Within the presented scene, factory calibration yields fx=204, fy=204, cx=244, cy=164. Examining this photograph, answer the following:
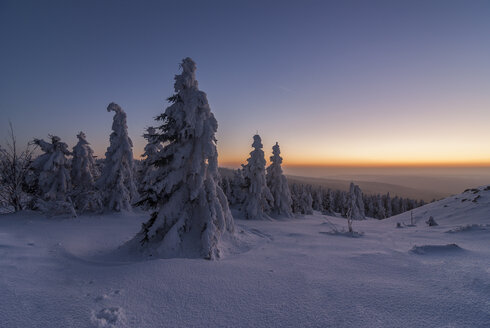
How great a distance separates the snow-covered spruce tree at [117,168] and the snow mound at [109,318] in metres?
20.3

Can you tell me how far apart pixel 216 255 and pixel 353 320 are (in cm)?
520

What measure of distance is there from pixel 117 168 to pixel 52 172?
6.94 metres

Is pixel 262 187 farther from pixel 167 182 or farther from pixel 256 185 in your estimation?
pixel 167 182

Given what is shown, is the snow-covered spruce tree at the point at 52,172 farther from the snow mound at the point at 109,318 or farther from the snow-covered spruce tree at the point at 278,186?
the snow-covered spruce tree at the point at 278,186

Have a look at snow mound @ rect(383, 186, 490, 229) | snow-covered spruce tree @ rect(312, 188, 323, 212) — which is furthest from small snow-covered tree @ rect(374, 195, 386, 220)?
snow mound @ rect(383, 186, 490, 229)

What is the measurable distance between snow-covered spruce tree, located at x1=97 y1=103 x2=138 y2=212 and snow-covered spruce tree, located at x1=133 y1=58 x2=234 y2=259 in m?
14.2

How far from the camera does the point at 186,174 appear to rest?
363 inches

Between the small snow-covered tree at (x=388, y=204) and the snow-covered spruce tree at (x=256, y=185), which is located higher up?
the snow-covered spruce tree at (x=256, y=185)

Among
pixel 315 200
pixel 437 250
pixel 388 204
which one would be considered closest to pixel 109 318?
pixel 437 250

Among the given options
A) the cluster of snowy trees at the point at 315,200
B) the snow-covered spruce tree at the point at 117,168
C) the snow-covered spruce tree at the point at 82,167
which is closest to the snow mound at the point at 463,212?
the cluster of snowy trees at the point at 315,200

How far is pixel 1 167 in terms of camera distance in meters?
18.2

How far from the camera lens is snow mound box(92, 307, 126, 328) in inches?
117

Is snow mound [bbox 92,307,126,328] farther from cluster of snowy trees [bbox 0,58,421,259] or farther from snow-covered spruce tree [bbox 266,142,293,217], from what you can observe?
snow-covered spruce tree [bbox 266,142,293,217]

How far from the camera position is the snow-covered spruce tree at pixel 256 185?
1045 inches
